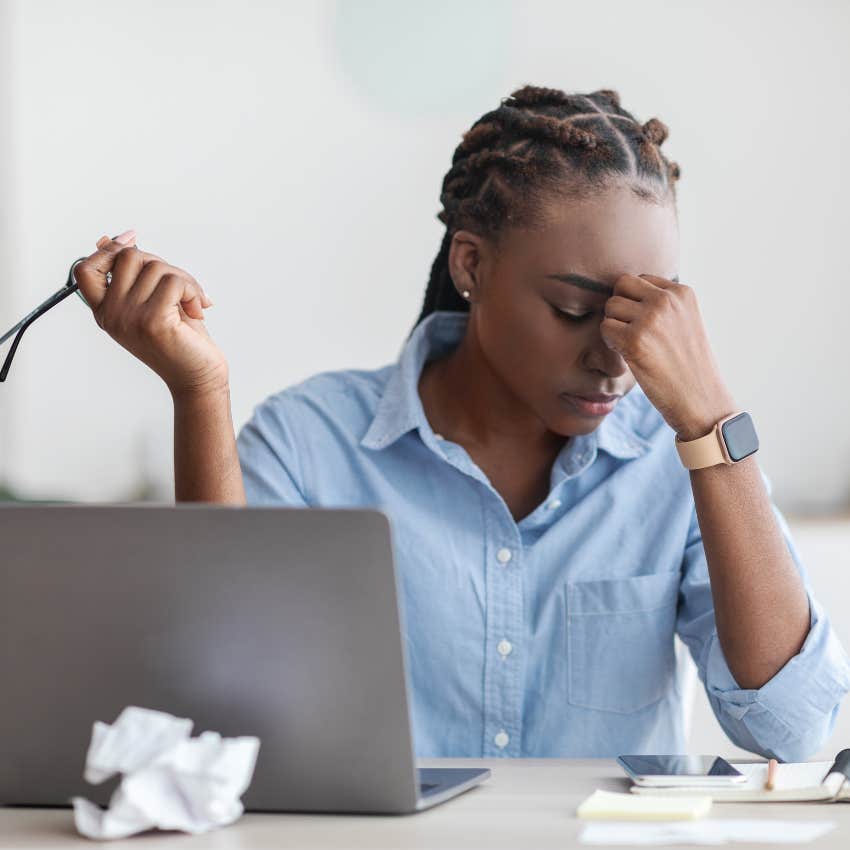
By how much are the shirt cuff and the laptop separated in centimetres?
51

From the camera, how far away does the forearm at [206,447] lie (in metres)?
1.26

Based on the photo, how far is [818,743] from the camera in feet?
4.05

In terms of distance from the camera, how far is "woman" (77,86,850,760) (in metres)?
1.22

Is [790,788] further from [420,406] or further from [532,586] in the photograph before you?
[420,406]

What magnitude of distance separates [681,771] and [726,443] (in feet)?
1.29

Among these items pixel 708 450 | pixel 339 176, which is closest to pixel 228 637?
pixel 708 450

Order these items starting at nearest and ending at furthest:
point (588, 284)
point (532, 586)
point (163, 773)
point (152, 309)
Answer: point (163, 773) → point (152, 309) → point (588, 284) → point (532, 586)

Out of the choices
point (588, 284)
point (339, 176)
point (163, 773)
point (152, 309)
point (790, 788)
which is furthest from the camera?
point (339, 176)

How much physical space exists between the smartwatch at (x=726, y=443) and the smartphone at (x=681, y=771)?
0.34 m

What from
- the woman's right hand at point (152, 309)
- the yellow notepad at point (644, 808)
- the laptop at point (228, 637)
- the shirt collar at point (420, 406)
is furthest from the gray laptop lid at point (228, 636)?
the shirt collar at point (420, 406)

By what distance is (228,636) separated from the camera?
78 cm

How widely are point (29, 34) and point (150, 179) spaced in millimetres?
470

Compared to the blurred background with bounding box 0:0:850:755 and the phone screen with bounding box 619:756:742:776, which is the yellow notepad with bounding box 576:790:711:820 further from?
the blurred background with bounding box 0:0:850:755

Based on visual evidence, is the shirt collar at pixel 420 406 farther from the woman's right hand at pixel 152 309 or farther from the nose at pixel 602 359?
the woman's right hand at pixel 152 309
